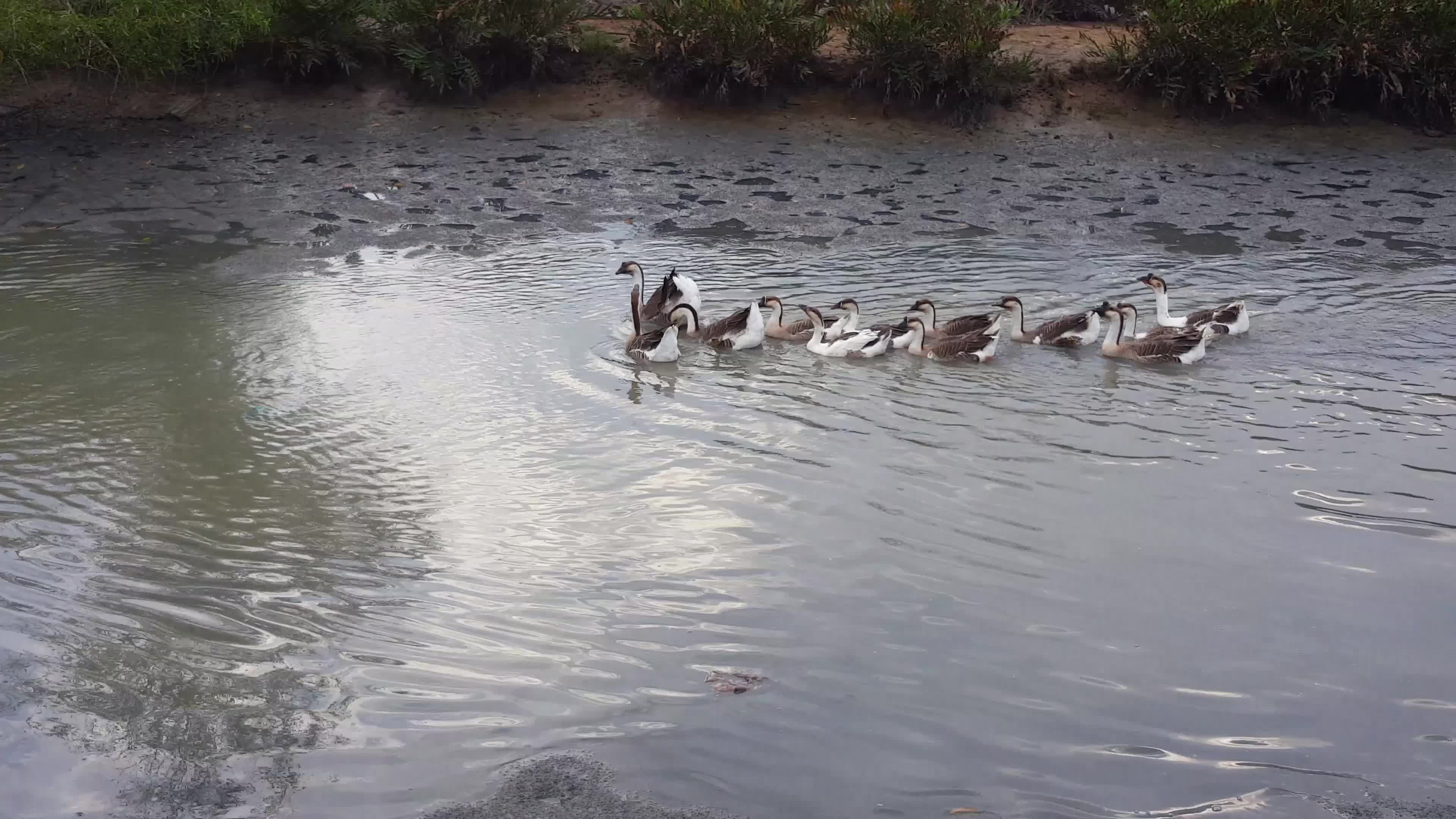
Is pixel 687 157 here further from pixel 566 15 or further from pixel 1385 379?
pixel 1385 379

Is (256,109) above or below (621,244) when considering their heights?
above

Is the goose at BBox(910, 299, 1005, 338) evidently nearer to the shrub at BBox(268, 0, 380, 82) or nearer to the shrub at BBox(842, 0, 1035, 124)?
the shrub at BBox(842, 0, 1035, 124)

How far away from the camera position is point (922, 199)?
1494 centimetres

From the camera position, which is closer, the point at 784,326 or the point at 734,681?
the point at 734,681

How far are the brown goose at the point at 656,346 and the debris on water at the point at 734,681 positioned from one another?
16.5 ft

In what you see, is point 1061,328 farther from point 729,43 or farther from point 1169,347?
point 729,43

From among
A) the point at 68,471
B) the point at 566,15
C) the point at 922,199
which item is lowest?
the point at 68,471

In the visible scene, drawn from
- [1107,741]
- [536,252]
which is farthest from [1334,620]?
[536,252]

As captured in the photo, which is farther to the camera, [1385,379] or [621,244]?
[621,244]

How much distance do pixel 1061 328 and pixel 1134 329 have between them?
28.8 inches

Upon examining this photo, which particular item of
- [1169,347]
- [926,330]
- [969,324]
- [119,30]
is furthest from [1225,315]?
[119,30]

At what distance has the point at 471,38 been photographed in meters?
17.1

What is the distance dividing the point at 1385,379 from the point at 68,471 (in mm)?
8417

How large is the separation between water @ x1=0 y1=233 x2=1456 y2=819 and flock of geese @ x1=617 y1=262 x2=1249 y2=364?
0.68ft
